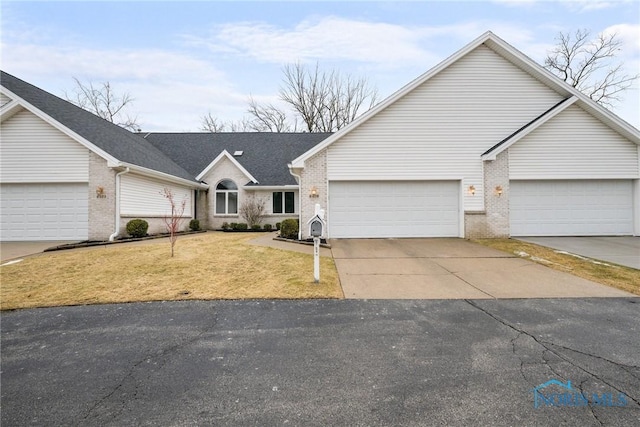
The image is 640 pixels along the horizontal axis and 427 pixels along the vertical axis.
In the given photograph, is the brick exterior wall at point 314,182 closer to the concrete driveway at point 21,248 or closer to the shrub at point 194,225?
the shrub at point 194,225

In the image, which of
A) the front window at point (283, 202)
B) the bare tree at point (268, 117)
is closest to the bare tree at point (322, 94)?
the bare tree at point (268, 117)

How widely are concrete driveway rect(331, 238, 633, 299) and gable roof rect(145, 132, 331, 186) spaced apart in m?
9.75

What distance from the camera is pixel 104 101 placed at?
3159 centimetres

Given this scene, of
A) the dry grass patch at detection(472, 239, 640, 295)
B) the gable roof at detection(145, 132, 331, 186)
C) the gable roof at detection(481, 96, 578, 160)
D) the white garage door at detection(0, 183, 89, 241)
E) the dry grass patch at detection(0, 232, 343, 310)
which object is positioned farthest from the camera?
the gable roof at detection(145, 132, 331, 186)

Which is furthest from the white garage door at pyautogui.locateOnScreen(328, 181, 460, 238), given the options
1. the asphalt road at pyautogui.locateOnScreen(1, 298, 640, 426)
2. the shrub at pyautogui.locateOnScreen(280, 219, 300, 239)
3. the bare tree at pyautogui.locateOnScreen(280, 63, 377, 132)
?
the bare tree at pyautogui.locateOnScreen(280, 63, 377, 132)

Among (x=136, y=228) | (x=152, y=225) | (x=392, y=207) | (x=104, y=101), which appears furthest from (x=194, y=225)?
(x=104, y=101)

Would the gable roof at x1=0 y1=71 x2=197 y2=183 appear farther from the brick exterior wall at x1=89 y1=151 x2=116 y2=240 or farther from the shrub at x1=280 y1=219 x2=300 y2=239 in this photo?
the shrub at x1=280 y1=219 x2=300 y2=239

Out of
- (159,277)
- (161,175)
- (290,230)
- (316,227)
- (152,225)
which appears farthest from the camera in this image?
(161,175)

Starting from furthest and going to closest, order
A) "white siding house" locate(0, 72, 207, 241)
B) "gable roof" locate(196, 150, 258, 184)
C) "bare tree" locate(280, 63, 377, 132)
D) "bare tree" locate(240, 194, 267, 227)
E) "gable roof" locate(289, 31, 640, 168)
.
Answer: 1. "bare tree" locate(280, 63, 377, 132)
2. "gable roof" locate(196, 150, 258, 184)
3. "bare tree" locate(240, 194, 267, 227)
4. "white siding house" locate(0, 72, 207, 241)
5. "gable roof" locate(289, 31, 640, 168)

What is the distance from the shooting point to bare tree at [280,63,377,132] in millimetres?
30031

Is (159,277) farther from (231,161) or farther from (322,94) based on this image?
(322,94)

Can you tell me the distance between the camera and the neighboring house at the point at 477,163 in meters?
11.7

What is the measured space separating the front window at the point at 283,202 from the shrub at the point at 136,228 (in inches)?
289

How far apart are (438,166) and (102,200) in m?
13.5
